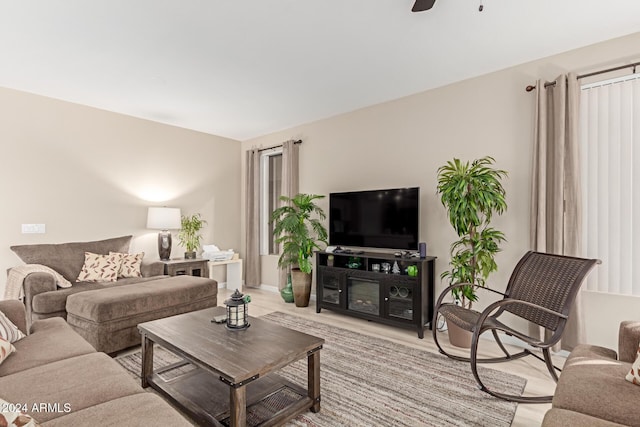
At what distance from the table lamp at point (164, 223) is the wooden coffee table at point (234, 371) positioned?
2.48 m

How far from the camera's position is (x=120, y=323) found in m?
2.89

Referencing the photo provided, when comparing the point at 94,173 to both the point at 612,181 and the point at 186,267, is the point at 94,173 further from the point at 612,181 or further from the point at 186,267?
the point at 612,181

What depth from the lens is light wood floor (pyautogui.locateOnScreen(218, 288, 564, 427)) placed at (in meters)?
2.10

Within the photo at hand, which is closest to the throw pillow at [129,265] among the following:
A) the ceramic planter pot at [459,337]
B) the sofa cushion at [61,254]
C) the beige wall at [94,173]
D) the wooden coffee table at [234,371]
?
the sofa cushion at [61,254]

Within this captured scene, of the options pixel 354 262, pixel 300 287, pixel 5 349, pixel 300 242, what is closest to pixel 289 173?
pixel 300 242

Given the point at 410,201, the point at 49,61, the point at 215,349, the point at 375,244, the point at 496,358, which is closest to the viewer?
the point at 215,349

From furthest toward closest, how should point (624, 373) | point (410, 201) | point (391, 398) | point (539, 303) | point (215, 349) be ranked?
point (410, 201) → point (539, 303) → point (391, 398) → point (215, 349) → point (624, 373)

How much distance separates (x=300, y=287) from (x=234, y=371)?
9.49 ft

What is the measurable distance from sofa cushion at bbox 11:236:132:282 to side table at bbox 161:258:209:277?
0.75 metres

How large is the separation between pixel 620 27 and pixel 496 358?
2.85m

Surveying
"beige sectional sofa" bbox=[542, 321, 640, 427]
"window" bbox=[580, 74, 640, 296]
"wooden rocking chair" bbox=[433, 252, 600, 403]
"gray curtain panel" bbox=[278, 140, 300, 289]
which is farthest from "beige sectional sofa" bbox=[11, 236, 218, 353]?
"window" bbox=[580, 74, 640, 296]

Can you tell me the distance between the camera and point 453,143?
3.63 meters

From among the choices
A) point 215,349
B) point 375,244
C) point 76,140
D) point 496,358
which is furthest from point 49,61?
point 496,358

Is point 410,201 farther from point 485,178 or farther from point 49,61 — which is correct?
point 49,61
